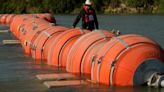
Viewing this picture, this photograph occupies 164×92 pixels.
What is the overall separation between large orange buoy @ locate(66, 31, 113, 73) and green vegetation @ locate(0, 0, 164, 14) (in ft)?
343

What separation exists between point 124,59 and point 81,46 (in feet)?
8.54

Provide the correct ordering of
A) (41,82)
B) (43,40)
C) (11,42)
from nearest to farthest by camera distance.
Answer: (41,82) < (43,40) < (11,42)

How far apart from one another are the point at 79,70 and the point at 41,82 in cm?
149

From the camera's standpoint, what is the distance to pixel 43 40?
19281mm

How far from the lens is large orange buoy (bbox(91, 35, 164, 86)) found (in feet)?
42.0

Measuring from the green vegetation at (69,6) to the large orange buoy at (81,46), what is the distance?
104474 millimetres

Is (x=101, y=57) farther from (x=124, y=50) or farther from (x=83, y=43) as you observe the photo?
(x=83, y=43)

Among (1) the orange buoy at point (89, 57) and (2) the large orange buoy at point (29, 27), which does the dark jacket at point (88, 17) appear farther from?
(1) the orange buoy at point (89, 57)

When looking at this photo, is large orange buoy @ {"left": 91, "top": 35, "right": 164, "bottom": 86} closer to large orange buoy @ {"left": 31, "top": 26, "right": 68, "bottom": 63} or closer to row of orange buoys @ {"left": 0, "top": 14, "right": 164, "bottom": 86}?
row of orange buoys @ {"left": 0, "top": 14, "right": 164, "bottom": 86}

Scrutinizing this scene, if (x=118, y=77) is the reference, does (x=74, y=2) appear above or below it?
below

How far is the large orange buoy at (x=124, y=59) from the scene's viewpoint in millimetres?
12789

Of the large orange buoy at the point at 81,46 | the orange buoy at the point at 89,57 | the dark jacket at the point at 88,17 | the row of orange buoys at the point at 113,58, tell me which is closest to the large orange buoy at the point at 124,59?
the row of orange buoys at the point at 113,58

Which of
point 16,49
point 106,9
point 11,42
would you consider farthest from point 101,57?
point 106,9

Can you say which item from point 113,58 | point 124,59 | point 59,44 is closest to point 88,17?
point 59,44
